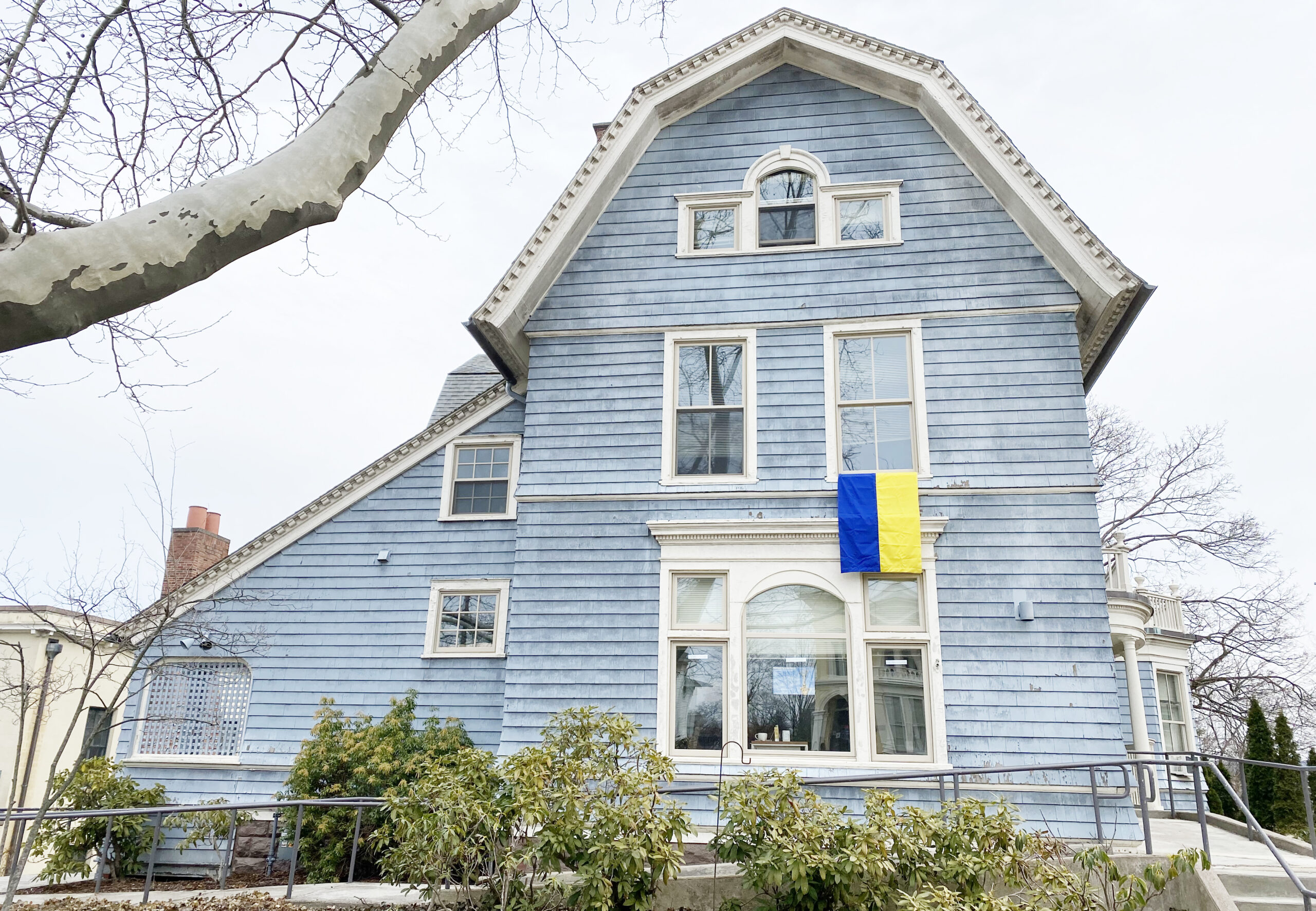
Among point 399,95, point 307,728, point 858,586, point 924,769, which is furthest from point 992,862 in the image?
point 307,728

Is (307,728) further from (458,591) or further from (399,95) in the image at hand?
(399,95)

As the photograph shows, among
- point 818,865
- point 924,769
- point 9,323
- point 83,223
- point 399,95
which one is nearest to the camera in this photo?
point 9,323

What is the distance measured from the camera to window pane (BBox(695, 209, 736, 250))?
40.4ft

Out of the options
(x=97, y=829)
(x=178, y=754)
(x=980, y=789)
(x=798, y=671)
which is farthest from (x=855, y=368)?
(x=97, y=829)

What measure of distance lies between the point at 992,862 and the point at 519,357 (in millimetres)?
8090

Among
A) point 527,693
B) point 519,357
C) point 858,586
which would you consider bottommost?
point 527,693

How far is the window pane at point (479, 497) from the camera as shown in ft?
43.8

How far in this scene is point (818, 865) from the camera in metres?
6.84

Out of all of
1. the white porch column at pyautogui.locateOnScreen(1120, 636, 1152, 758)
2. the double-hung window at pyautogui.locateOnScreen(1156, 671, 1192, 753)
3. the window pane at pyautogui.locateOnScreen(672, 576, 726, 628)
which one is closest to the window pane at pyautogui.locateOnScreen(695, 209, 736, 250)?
the window pane at pyautogui.locateOnScreen(672, 576, 726, 628)

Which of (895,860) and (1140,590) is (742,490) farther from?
(1140,590)

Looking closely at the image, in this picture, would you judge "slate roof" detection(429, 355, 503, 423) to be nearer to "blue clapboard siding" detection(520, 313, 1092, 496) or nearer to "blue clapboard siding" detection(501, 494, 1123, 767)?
"blue clapboard siding" detection(520, 313, 1092, 496)

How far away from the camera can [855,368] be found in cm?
1152

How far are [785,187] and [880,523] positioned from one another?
4565 millimetres

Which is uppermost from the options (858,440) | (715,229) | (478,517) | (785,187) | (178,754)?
(785,187)
